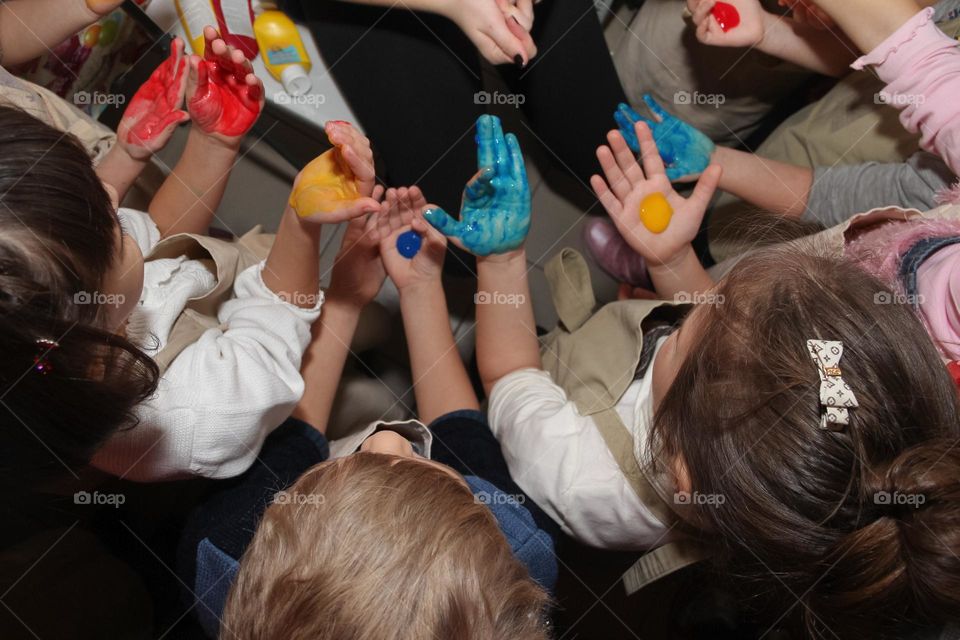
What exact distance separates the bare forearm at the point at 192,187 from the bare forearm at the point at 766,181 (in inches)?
29.7

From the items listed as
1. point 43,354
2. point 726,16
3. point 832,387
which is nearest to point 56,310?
point 43,354

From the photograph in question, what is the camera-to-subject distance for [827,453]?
63 centimetres

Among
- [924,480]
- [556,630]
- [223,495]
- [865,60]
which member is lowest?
[556,630]

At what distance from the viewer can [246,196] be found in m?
1.43

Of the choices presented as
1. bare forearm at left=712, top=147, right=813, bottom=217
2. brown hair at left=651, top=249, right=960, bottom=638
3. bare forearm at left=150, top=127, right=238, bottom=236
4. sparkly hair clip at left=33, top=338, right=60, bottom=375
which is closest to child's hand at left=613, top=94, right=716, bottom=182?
bare forearm at left=712, top=147, right=813, bottom=217

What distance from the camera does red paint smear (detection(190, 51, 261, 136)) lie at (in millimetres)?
961

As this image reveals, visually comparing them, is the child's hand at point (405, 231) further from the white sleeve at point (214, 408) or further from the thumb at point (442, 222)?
the white sleeve at point (214, 408)

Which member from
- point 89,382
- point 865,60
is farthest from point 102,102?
point 865,60

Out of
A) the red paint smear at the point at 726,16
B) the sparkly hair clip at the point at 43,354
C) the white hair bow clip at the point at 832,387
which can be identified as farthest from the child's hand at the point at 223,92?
the white hair bow clip at the point at 832,387

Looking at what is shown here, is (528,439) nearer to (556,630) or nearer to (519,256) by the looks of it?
(519,256)

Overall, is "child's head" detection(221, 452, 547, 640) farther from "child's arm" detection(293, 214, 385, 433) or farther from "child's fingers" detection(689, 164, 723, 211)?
"child's fingers" detection(689, 164, 723, 211)

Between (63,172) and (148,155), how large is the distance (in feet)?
1.28

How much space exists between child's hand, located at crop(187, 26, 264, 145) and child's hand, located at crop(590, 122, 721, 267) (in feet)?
1.63

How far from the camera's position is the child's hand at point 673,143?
107 cm
